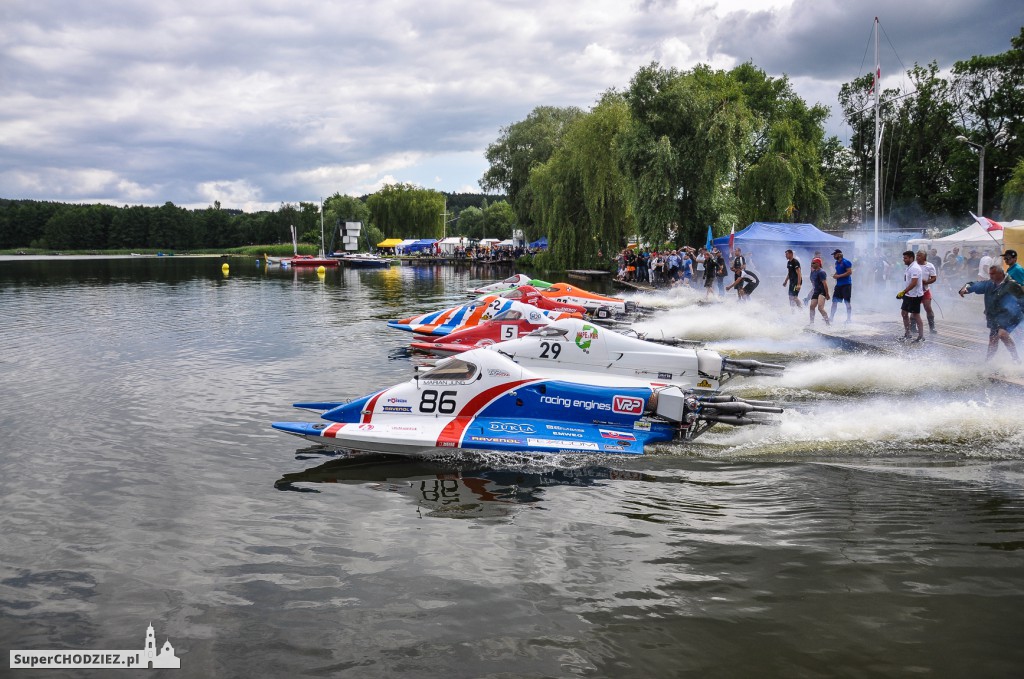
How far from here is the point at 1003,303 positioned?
12.6 metres

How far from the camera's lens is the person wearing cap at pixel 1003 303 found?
1251 centimetres

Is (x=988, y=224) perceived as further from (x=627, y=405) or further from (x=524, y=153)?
(x=524, y=153)

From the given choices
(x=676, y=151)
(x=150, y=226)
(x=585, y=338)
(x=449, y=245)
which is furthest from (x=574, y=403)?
(x=150, y=226)

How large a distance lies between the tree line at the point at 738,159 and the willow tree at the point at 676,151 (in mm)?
69

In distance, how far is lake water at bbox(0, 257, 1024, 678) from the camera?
5.55 metres

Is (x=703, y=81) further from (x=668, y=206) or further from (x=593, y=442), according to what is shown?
(x=593, y=442)

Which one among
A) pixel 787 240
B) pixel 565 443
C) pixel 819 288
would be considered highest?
pixel 787 240

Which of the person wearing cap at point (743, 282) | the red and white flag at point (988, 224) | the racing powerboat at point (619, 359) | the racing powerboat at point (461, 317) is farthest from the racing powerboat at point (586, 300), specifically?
the red and white flag at point (988, 224)

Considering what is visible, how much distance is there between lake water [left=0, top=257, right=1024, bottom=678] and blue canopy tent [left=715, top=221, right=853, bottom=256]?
63.2 feet

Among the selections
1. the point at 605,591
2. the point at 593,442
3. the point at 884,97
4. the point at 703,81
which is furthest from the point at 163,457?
the point at 884,97

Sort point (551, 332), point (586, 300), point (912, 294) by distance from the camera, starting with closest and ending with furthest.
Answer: point (551, 332), point (912, 294), point (586, 300)

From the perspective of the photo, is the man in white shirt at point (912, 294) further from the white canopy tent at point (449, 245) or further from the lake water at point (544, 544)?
the white canopy tent at point (449, 245)

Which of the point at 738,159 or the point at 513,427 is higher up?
the point at 738,159

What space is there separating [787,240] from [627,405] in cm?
2508
